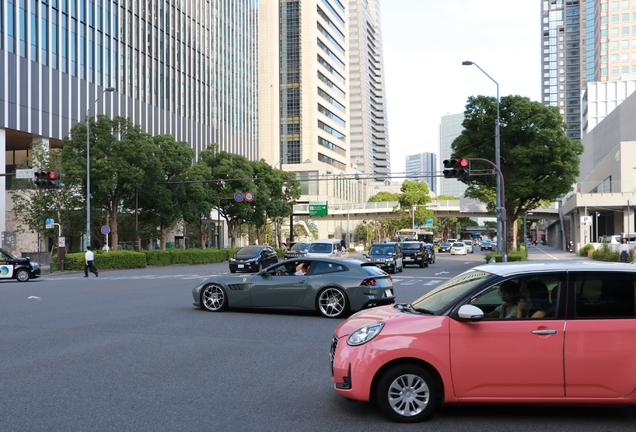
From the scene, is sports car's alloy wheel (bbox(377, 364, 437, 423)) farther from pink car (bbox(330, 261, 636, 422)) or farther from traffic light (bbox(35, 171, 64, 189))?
traffic light (bbox(35, 171, 64, 189))

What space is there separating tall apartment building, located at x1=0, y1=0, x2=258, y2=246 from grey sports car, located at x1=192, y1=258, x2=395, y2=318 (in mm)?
39329

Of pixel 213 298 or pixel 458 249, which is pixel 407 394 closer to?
pixel 213 298

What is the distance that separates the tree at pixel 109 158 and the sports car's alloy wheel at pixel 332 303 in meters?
33.6

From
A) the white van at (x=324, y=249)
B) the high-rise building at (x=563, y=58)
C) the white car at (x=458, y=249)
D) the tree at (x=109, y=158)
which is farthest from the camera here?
the high-rise building at (x=563, y=58)

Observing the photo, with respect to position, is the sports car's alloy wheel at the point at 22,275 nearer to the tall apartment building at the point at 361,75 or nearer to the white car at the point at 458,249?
the white car at the point at 458,249

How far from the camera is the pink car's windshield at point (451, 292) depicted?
660cm

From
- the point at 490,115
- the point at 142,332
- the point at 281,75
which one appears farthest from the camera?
the point at 281,75

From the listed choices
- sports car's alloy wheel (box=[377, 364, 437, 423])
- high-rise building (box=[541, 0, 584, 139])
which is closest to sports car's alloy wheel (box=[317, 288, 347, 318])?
sports car's alloy wheel (box=[377, 364, 437, 423])

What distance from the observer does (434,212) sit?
106125 millimetres

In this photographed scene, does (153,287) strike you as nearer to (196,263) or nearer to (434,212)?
(196,263)

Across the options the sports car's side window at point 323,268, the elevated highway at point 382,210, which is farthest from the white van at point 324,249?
the elevated highway at point 382,210

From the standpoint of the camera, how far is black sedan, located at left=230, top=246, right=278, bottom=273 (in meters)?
37.6

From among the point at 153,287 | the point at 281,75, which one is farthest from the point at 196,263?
the point at 281,75

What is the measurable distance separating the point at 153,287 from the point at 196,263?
3158 cm
